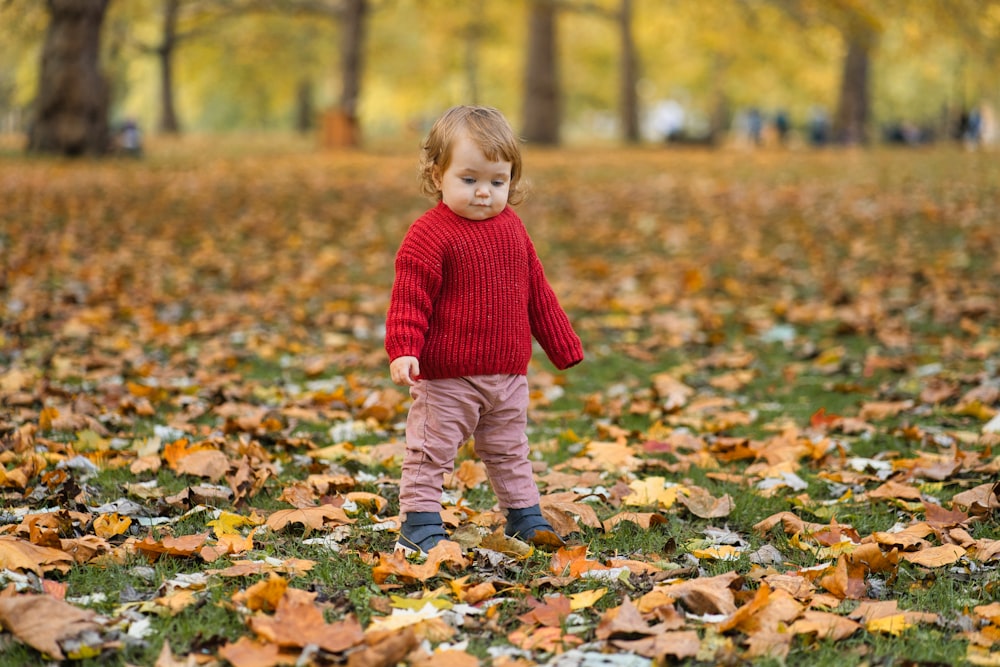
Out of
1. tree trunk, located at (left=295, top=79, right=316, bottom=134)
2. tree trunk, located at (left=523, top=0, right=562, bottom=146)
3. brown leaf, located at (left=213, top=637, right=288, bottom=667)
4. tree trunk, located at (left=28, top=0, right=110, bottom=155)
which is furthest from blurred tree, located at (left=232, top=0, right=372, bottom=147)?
brown leaf, located at (left=213, top=637, right=288, bottom=667)

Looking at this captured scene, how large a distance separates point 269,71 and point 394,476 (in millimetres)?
39001

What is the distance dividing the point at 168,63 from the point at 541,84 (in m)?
14.5

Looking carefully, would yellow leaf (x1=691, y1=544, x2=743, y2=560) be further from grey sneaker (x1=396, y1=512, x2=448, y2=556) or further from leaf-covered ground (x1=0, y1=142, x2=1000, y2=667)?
grey sneaker (x1=396, y1=512, x2=448, y2=556)

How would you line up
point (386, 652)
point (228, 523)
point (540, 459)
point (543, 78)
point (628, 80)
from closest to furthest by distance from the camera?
point (386, 652) < point (228, 523) < point (540, 459) < point (543, 78) < point (628, 80)

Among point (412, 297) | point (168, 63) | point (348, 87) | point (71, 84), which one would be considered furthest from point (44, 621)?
point (168, 63)

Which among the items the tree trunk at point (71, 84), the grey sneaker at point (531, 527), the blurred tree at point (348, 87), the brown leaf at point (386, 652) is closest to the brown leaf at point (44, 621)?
the brown leaf at point (386, 652)

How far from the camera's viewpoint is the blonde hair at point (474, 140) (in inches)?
135

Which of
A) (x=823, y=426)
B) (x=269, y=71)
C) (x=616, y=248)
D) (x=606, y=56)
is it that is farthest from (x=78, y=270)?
(x=606, y=56)

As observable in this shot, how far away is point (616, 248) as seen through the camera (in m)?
11.8

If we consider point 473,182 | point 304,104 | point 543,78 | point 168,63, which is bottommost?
point 473,182

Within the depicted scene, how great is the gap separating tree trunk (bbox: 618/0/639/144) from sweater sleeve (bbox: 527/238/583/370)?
26.7m

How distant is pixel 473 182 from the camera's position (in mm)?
3498

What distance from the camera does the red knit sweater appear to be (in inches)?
137

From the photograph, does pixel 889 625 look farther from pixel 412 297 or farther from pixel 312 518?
pixel 312 518
